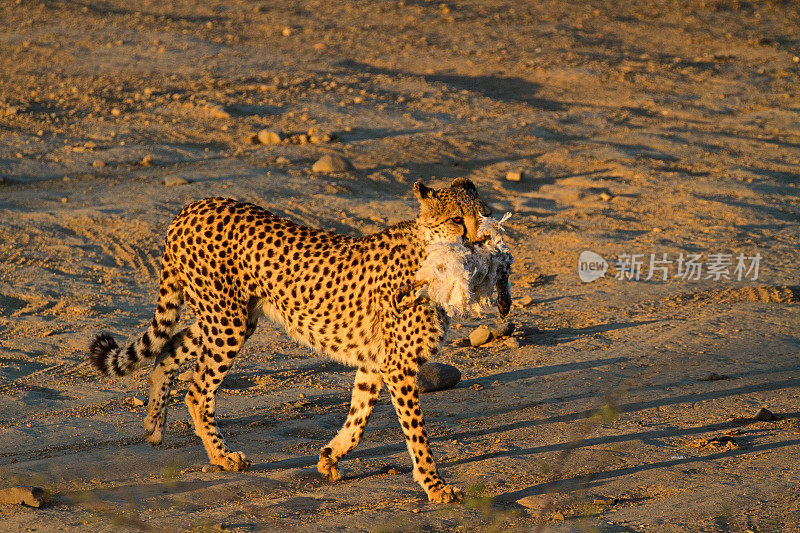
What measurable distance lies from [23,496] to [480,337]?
4.27 m

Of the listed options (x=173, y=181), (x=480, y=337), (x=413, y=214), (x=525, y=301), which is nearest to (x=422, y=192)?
(x=480, y=337)

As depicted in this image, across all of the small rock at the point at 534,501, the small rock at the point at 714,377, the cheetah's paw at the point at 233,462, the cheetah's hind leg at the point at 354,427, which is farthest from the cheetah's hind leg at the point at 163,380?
the small rock at the point at 714,377

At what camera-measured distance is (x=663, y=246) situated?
10.9 m

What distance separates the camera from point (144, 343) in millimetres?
6273

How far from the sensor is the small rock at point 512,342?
8469 millimetres

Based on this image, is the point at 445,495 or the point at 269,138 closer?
the point at 445,495

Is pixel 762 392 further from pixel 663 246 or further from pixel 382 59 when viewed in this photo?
pixel 382 59

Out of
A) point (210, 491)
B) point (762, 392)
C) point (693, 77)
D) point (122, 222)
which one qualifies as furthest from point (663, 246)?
point (693, 77)

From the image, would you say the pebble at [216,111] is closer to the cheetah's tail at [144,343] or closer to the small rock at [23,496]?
the cheetah's tail at [144,343]

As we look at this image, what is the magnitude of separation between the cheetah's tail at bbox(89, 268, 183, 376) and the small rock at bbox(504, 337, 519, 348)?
310 centimetres

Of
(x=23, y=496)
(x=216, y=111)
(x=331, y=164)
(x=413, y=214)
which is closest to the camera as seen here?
(x=23, y=496)

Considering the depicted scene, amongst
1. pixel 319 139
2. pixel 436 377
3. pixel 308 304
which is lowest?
pixel 436 377

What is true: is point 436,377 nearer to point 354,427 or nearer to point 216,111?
point 354,427

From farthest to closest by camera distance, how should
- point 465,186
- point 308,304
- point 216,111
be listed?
point 216,111, point 308,304, point 465,186
